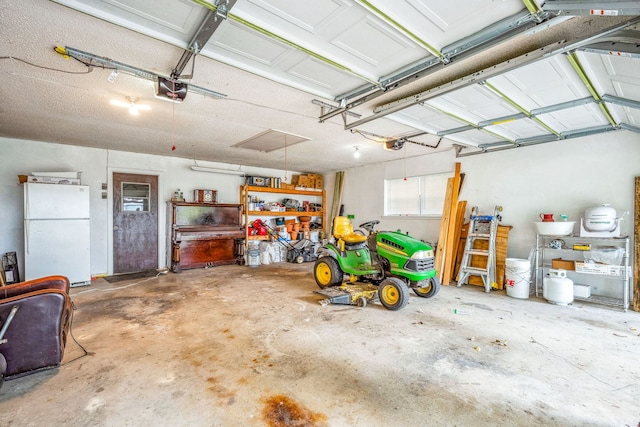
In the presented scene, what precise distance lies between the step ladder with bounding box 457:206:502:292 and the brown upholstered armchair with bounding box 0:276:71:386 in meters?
5.09

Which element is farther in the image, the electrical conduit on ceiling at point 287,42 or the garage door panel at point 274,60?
the garage door panel at point 274,60

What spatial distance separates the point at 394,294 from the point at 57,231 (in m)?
5.31

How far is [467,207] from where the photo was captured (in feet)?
17.0

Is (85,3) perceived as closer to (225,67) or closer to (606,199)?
(225,67)

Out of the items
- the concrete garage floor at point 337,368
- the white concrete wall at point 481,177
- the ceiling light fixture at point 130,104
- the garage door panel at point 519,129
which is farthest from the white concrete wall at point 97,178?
the garage door panel at point 519,129

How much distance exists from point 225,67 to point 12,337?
2.50 m

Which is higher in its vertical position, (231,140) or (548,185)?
(231,140)

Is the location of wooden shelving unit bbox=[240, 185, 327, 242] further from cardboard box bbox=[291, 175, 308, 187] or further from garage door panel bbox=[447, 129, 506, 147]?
garage door panel bbox=[447, 129, 506, 147]

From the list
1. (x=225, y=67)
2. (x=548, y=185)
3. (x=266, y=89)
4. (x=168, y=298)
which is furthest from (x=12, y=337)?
(x=548, y=185)

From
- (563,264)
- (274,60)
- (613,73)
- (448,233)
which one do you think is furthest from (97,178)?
(563,264)

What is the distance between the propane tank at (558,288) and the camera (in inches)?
144

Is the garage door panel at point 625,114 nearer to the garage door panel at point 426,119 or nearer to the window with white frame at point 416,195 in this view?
the garage door panel at point 426,119

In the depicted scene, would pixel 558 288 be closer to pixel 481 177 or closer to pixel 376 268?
pixel 481 177

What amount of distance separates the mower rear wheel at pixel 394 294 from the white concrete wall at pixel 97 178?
4.88 m
